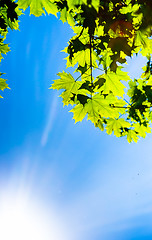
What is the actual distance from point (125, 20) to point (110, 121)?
220 cm

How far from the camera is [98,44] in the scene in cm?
277

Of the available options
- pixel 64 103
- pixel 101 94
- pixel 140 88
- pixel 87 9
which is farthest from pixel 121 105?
pixel 87 9

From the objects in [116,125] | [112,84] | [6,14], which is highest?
[6,14]

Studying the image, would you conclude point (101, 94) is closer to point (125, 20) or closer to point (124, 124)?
point (125, 20)

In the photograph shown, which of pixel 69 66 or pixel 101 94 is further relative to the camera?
pixel 69 66

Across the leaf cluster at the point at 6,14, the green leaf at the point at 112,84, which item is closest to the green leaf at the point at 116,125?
the green leaf at the point at 112,84

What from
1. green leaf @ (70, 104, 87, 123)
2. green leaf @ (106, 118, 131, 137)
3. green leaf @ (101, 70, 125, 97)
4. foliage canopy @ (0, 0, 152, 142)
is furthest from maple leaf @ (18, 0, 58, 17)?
green leaf @ (106, 118, 131, 137)

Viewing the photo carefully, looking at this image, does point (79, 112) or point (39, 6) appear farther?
point (79, 112)

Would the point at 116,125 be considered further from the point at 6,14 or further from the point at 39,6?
the point at 6,14

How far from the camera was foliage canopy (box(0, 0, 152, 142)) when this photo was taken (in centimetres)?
241

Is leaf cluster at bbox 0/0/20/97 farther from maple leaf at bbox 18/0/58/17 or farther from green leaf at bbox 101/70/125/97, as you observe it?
green leaf at bbox 101/70/125/97

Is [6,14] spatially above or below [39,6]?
above

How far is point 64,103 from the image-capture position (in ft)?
10.1

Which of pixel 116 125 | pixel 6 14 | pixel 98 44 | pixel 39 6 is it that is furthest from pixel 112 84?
pixel 6 14
